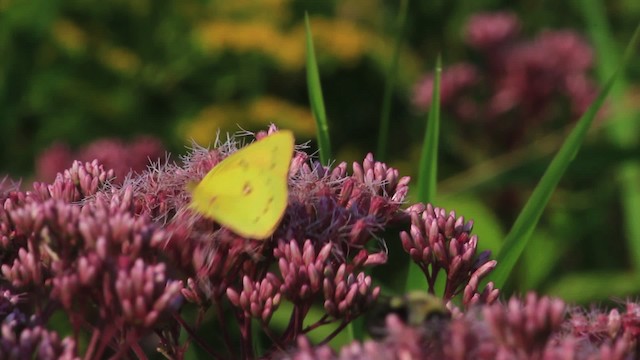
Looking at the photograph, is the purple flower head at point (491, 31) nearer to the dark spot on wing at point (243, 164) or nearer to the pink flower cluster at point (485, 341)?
the dark spot on wing at point (243, 164)

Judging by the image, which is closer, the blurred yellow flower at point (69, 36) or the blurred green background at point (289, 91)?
the blurred green background at point (289, 91)

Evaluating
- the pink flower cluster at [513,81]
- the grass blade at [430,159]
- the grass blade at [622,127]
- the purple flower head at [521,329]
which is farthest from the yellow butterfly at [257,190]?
the pink flower cluster at [513,81]

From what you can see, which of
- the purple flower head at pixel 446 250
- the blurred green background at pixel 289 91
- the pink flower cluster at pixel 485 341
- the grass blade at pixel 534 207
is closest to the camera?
the pink flower cluster at pixel 485 341

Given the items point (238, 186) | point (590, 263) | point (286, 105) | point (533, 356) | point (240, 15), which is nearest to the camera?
point (533, 356)

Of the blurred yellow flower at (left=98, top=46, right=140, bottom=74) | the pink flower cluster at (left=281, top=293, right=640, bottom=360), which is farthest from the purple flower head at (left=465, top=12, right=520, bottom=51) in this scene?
the pink flower cluster at (left=281, top=293, right=640, bottom=360)

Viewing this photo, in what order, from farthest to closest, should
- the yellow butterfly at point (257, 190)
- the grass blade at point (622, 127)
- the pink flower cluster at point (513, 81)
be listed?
the pink flower cluster at point (513, 81), the grass blade at point (622, 127), the yellow butterfly at point (257, 190)

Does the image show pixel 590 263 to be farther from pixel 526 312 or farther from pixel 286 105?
pixel 526 312

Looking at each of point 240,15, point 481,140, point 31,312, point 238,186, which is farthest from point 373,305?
point 240,15

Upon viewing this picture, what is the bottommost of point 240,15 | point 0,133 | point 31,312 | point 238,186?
point 31,312
